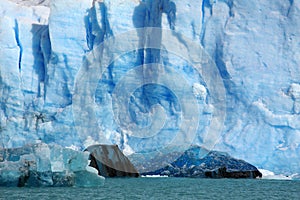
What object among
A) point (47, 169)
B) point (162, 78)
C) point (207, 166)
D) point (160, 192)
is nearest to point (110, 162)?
point (207, 166)

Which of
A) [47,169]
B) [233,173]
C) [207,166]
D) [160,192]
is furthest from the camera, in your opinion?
[207,166]

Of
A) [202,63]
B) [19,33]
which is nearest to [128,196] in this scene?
[202,63]

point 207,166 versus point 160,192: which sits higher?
point 207,166

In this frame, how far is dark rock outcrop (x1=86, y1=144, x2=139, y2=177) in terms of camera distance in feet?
93.0

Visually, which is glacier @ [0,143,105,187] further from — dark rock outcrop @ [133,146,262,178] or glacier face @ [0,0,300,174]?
glacier face @ [0,0,300,174]

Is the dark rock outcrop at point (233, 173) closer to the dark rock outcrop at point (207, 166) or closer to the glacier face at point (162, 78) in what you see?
the dark rock outcrop at point (207, 166)

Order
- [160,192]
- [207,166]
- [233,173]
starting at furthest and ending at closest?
[207,166] → [233,173] → [160,192]

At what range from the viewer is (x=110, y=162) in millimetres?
28844

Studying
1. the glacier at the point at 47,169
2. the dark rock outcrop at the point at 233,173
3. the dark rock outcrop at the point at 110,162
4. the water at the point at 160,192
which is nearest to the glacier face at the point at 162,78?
the dark rock outcrop at the point at 233,173

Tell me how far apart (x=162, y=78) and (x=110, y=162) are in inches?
192

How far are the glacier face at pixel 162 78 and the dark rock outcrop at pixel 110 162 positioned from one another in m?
1.89

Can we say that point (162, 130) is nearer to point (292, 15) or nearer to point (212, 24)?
point (212, 24)

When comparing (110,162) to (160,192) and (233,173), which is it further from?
(160,192)

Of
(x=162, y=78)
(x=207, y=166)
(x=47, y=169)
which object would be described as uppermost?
(x=162, y=78)
